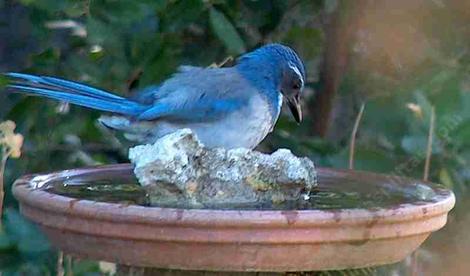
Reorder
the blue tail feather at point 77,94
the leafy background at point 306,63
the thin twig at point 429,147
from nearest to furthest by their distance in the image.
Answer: the blue tail feather at point 77,94 → the thin twig at point 429,147 → the leafy background at point 306,63

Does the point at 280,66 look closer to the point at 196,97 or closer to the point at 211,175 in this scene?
the point at 196,97

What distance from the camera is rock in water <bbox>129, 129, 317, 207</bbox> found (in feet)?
9.03

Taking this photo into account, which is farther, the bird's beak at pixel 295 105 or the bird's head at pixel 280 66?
the bird's beak at pixel 295 105

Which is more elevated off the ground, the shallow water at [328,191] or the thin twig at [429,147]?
the shallow water at [328,191]

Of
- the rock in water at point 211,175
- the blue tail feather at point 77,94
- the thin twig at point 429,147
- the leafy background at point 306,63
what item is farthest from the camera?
the leafy background at point 306,63

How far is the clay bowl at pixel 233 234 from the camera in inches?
94.8

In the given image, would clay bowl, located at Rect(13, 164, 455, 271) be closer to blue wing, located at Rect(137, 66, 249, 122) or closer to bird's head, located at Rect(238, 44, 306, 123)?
blue wing, located at Rect(137, 66, 249, 122)

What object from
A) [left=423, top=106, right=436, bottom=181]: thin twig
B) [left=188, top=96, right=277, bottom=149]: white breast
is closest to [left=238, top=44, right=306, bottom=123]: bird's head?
[left=188, top=96, right=277, bottom=149]: white breast

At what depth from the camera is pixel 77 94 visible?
3.39 m

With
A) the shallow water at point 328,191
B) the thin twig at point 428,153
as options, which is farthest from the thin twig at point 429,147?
the shallow water at point 328,191

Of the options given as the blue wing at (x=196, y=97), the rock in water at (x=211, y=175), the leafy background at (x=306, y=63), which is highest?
the rock in water at (x=211, y=175)

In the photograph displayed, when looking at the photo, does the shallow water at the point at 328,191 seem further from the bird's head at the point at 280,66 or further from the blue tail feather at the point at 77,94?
the bird's head at the point at 280,66

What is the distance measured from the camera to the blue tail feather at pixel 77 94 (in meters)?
3.33

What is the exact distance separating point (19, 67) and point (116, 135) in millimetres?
700
